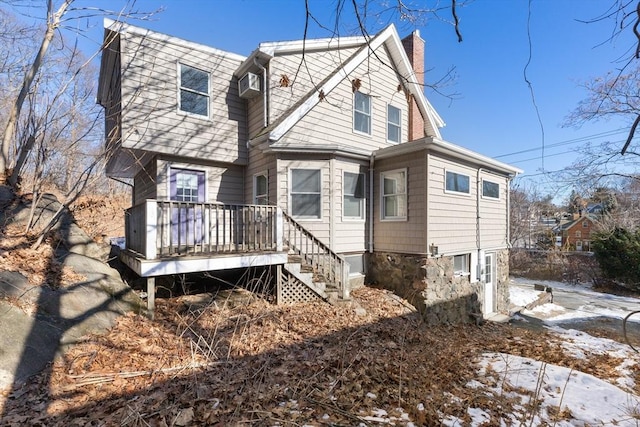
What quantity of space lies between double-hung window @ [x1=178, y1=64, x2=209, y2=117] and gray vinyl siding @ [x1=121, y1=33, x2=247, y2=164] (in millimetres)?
142

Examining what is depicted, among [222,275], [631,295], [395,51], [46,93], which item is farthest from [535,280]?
[46,93]

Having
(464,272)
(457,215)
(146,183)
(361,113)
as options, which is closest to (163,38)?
(146,183)

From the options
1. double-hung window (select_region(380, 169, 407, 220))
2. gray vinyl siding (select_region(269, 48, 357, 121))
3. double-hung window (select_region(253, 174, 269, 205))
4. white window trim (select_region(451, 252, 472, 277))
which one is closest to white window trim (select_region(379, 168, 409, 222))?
double-hung window (select_region(380, 169, 407, 220))

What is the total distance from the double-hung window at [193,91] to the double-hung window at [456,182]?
24.5 feet

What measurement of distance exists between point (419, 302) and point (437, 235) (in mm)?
1912

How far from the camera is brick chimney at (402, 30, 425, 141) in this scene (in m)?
11.3

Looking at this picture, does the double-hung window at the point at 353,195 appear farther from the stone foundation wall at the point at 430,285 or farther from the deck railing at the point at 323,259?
the deck railing at the point at 323,259

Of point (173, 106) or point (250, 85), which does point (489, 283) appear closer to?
point (250, 85)

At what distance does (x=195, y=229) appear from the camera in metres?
5.86

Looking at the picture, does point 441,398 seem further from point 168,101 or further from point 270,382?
point 168,101

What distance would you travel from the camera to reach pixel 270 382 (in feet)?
11.0

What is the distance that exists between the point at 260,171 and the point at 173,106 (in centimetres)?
293

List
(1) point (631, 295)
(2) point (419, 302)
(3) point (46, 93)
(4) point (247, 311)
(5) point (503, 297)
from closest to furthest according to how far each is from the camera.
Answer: (4) point (247, 311) → (3) point (46, 93) → (2) point (419, 302) → (5) point (503, 297) → (1) point (631, 295)

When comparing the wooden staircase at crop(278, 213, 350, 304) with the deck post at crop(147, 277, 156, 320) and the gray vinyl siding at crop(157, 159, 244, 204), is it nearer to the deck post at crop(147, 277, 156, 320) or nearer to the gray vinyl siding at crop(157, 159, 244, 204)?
the deck post at crop(147, 277, 156, 320)
